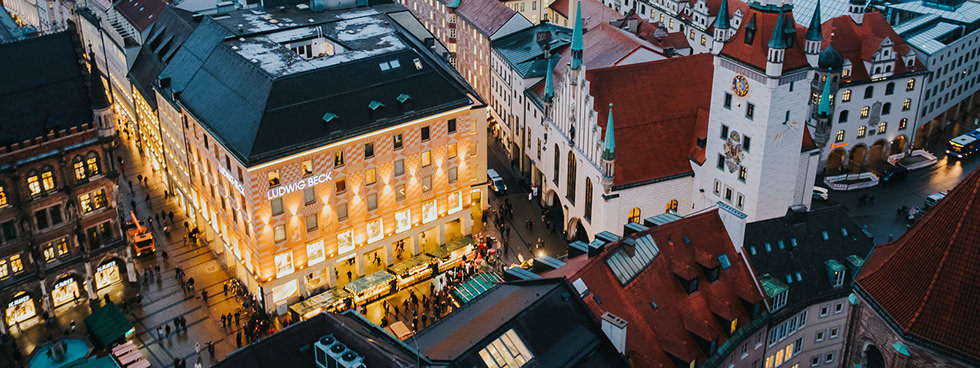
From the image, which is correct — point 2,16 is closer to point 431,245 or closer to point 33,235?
point 33,235

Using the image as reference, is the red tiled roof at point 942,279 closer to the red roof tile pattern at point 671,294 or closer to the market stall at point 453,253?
the red roof tile pattern at point 671,294

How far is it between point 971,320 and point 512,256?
60323mm

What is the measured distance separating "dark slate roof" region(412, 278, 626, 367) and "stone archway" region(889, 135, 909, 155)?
249ft

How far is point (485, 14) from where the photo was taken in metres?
129

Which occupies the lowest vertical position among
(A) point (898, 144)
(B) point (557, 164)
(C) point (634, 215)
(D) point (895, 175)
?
(D) point (895, 175)

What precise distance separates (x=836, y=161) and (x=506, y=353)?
7787cm

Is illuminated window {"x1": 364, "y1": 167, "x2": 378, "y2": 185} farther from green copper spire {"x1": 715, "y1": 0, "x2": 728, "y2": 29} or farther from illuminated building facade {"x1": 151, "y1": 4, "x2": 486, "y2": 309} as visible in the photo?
green copper spire {"x1": 715, "y1": 0, "x2": 728, "y2": 29}

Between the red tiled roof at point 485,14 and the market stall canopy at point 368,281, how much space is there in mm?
46250

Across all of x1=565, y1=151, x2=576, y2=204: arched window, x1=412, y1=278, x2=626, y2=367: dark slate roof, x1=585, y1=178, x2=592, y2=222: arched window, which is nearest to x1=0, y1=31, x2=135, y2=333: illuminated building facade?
x1=412, y1=278, x2=626, y2=367: dark slate roof

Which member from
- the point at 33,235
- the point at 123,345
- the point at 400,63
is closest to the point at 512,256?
the point at 400,63

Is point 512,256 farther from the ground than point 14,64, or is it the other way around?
point 14,64

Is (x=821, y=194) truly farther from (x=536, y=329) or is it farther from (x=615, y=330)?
(x=536, y=329)

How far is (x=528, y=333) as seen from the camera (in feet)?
178

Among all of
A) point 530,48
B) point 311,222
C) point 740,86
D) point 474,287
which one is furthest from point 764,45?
point 530,48
